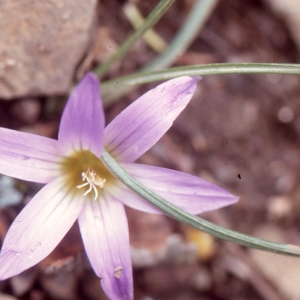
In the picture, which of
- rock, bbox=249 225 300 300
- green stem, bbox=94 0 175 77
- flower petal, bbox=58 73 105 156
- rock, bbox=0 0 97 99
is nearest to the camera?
flower petal, bbox=58 73 105 156

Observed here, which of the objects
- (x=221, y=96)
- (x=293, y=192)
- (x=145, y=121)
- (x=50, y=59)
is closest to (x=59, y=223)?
(x=145, y=121)

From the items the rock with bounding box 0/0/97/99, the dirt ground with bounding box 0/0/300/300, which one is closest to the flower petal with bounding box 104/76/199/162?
the rock with bounding box 0/0/97/99

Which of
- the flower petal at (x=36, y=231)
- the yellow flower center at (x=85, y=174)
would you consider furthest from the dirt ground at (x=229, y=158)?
the flower petal at (x=36, y=231)

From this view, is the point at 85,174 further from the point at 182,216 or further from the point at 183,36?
the point at 183,36

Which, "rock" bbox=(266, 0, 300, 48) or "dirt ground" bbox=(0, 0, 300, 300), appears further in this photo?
"rock" bbox=(266, 0, 300, 48)

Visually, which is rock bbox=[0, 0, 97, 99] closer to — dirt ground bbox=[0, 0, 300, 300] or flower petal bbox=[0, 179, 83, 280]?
dirt ground bbox=[0, 0, 300, 300]

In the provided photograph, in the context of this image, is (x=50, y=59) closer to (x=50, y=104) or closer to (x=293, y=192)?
(x=50, y=104)
